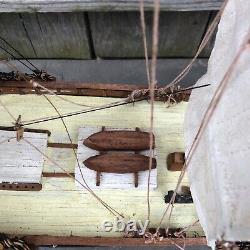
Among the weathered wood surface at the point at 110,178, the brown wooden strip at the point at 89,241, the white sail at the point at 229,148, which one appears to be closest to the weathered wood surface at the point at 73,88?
the weathered wood surface at the point at 110,178

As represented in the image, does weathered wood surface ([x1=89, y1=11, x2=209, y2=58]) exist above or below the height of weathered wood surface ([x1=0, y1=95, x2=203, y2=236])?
above

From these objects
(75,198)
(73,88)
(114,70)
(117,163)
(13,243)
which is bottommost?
(13,243)

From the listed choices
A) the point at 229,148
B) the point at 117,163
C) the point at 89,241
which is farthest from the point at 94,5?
the point at 229,148

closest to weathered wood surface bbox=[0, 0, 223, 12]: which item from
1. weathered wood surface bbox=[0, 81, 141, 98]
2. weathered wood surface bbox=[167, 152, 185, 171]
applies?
weathered wood surface bbox=[0, 81, 141, 98]

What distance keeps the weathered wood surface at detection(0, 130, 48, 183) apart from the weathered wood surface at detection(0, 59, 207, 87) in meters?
1.15

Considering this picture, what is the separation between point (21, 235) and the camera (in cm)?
267

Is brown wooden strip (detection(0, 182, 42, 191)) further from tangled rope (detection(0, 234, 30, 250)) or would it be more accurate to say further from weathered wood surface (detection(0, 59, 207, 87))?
weathered wood surface (detection(0, 59, 207, 87))

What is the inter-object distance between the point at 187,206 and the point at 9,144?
1055 mm

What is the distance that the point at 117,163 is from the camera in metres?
2.74

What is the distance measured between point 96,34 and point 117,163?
1250 millimetres

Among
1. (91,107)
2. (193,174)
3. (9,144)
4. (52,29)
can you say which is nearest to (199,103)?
(193,174)

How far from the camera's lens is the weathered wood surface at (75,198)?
274 centimetres

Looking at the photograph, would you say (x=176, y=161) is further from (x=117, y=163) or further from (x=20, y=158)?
(x=20, y=158)

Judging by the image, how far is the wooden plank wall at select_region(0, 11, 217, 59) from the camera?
3.41 metres
